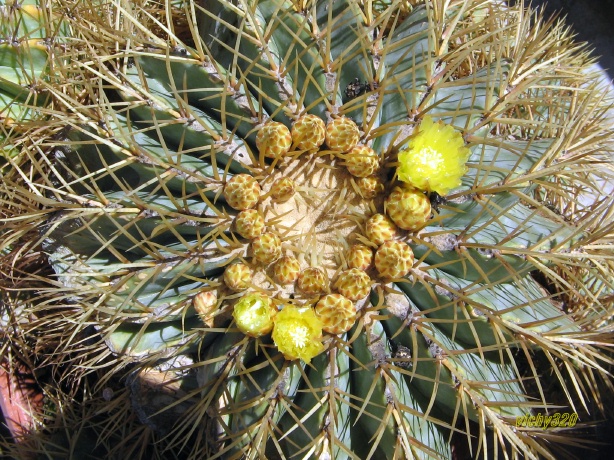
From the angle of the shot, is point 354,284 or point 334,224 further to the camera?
point 334,224

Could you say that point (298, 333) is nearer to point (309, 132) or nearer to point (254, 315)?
point (254, 315)

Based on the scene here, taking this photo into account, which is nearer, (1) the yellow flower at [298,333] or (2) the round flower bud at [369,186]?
(1) the yellow flower at [298,333]

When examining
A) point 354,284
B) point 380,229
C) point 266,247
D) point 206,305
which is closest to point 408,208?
point 380,229

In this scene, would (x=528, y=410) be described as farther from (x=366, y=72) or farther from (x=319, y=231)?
(x=366, y=72)

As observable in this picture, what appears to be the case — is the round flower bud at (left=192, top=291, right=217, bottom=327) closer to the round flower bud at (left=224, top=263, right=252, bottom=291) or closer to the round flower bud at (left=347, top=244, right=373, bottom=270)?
the round flower bud at (left=224, top=263, right=252, bottom=291)

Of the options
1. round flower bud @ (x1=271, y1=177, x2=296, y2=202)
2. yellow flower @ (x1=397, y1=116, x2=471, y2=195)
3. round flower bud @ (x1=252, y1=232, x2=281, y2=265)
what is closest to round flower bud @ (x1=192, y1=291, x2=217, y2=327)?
round flower bud @ (x1=252, y1=232, x2=281, y2=265)

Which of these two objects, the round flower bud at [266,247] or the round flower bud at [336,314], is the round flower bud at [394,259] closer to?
the round flower bud at [336,314]

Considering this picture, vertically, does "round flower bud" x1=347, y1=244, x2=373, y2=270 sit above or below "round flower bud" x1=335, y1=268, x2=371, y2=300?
above

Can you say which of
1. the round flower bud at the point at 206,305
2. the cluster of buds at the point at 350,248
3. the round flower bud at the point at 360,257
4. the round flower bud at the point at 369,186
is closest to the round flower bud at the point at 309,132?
the cluster of buds at the point at 350,248
